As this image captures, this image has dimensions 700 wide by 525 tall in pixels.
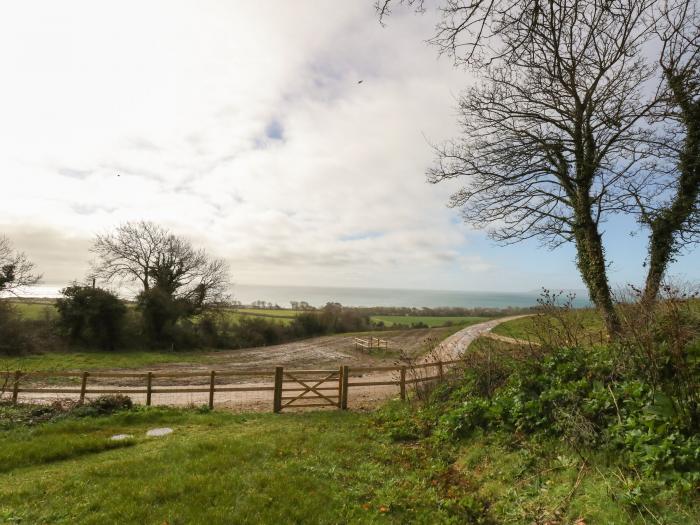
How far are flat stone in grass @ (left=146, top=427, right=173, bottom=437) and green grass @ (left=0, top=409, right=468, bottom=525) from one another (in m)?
0.27

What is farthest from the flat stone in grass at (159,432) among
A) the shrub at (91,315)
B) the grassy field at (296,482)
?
the shrub at (91,315)

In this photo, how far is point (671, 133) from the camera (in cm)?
928

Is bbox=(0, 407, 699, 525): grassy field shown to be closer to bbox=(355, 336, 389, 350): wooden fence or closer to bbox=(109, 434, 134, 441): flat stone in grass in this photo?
bbox=(109, 434, 134, 441): flat stone in grass

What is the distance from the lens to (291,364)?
899 inches

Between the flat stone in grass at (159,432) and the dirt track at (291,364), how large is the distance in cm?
327

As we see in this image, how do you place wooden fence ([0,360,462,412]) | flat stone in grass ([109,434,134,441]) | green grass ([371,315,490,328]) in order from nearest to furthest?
flat stone in grass ([109,434,134,441]), wooden fence ([0,360,462,412]), green grass ([371,315,490,328])

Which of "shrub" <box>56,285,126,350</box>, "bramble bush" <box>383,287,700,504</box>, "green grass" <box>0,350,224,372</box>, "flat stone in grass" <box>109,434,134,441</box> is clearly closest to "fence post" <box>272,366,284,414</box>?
"flat stone in grass" <box>109,434,134,441</box>

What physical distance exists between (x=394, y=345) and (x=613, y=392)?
2538 cm

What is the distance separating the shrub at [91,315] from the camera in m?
24.4

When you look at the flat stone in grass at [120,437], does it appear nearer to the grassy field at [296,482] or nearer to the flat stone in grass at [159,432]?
the grassy field at [296,482]

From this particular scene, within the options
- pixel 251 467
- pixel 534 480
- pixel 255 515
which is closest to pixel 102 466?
pixel 251 467

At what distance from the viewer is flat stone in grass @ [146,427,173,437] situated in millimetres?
8472

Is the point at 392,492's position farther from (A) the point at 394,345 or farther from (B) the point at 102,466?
(A) the point at 394,345

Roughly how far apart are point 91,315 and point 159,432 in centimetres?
2041
